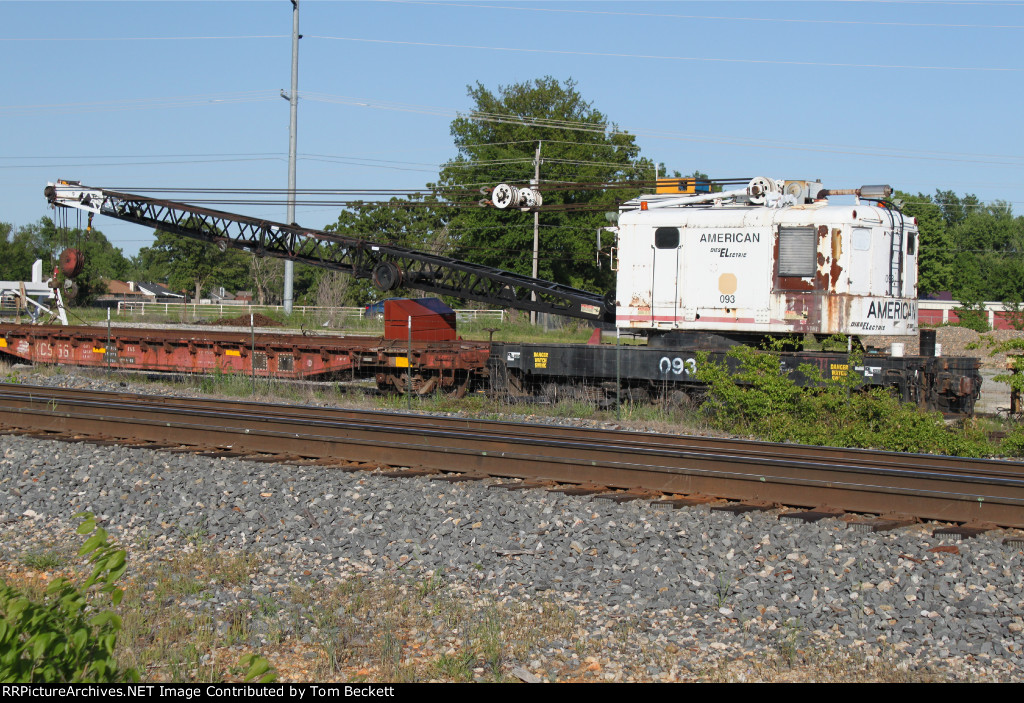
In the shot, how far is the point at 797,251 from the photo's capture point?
13922 mm

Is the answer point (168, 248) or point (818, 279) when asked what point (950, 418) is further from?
point (168, 248)

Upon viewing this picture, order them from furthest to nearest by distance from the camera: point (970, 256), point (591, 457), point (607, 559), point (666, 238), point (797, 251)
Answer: point (970, 256), point (666, 238), point (797, 251), point (591, 457), point (607, 559)

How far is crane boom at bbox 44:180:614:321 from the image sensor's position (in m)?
18.7

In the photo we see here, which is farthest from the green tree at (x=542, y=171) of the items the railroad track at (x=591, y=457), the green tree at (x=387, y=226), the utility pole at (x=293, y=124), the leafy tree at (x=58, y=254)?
the railroad track at (x=591, y=457)

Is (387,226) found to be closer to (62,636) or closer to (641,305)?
(641,305)

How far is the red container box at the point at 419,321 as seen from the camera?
18594mm

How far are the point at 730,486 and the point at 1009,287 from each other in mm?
90748

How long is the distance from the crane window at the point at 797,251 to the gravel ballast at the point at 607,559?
737cm

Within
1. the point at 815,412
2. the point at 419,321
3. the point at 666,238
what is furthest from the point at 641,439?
the point at 419,321

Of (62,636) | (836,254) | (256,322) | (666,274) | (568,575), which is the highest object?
(836,254)

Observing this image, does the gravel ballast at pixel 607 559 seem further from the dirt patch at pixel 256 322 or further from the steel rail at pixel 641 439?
the dirt patch at pixel 256 322

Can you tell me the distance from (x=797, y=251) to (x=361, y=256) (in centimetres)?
1141

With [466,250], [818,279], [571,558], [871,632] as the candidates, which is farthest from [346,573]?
[466,250]

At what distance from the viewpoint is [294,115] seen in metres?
40.1
